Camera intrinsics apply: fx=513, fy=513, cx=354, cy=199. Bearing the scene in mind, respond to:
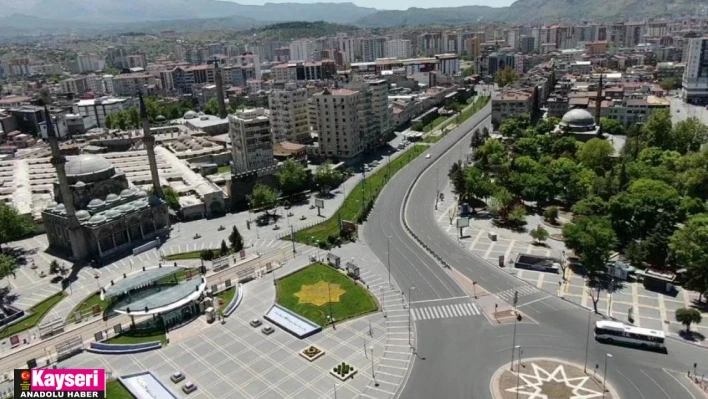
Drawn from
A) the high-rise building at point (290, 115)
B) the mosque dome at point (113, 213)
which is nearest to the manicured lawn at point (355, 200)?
the high-rise building at point (290, 115)

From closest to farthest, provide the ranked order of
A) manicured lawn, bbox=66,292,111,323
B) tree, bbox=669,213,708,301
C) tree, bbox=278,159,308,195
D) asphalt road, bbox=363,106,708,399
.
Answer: asphalt road, bbox=363,106,708,399 → tree, bbox=669,213,708,301 → manicured lawn, bbox=66,292,111,323 → tree, bbox=278,159,308,195

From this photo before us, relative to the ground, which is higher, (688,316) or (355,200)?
(688,316)

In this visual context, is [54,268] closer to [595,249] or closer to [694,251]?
[595,249]

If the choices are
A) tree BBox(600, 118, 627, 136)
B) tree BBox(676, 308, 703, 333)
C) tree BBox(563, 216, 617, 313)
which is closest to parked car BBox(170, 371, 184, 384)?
tree BBox(563, 216, 617, 313)

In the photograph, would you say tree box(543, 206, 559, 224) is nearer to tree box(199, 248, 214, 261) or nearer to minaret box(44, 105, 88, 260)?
tree box(199, 248, 214, 261)

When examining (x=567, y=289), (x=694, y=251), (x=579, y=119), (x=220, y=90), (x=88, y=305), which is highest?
(x=220, y=90)

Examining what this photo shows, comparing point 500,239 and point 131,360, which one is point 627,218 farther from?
point 131,360

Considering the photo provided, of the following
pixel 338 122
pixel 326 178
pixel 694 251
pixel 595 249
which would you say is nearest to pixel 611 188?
pixel 595 249
